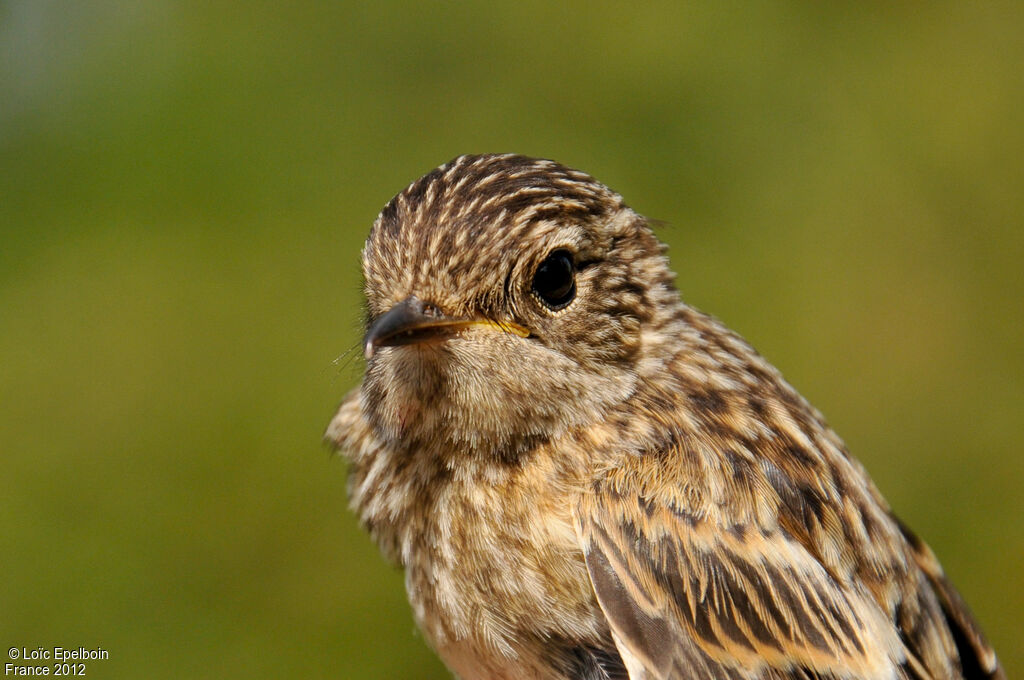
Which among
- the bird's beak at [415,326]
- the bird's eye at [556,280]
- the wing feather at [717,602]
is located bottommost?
the wing feather at [717,602]

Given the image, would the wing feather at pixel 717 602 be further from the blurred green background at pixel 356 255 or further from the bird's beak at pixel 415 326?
the blurred green background at pixel 356 255

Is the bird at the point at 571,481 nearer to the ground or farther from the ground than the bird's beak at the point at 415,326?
nearer to the ground

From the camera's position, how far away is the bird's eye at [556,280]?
2227 mm

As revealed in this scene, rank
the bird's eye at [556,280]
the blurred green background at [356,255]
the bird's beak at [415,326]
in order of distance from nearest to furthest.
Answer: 1. the bird's beak at [415,326]
2. the bird's eye at [556,280]
3. the blurred green background at [356,255]

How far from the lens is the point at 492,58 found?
6570 mm

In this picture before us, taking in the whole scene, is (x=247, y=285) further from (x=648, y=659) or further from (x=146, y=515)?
(x=648, y=659)

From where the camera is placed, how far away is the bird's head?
2.18m

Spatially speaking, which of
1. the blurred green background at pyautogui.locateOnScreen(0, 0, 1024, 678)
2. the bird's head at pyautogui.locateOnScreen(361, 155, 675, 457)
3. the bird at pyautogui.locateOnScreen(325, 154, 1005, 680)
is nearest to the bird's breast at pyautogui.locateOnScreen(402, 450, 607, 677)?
the bird at pyautogui.locateOnScreen(325, 154, 1005, 680)

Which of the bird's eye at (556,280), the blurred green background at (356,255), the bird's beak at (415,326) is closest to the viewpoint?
the bird's beak at (415,326)

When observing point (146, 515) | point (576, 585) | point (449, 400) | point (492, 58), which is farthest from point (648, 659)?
point (492, 58)

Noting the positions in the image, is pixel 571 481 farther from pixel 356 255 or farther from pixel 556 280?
pixel 356 255

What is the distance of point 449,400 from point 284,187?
414 centimetres

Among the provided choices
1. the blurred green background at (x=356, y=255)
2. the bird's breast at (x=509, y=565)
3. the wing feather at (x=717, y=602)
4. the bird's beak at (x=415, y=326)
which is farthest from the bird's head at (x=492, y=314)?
the blurred green background at (x=356, y=255)

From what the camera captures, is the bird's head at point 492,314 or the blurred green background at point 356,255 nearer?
the bird's head at point 492,314
